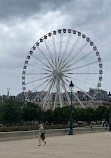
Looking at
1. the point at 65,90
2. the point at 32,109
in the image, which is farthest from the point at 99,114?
the point at 65,90

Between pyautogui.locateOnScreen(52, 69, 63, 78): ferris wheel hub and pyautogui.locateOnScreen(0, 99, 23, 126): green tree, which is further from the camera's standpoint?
pyautogui.locateOnScreen(0, 99, 23, 126): green tree

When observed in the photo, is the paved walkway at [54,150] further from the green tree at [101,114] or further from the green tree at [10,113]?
the green tree at [101,114]

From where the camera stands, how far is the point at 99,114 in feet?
310

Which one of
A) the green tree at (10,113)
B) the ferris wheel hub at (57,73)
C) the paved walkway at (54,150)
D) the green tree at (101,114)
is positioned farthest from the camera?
the green tree at (101,114)

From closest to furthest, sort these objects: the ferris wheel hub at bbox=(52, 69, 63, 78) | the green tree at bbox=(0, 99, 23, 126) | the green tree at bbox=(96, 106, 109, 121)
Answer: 1. the ferris wheel hub at bbox=(52, 69, 63, 78)
2. the green tree at bbox=(0, 99, 23, 126)
3. the green tree at bbox=(96, 106, 109, 121)

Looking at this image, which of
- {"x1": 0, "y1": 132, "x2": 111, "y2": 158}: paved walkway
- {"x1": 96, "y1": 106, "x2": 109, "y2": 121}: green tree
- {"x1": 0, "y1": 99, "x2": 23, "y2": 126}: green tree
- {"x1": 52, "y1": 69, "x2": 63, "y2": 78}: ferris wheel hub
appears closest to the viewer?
{"x1": 0, "y1": 132, "x2": 111, "y2": 158}: paved walkway

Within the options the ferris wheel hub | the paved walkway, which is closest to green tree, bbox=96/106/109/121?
the ferris wheel hub

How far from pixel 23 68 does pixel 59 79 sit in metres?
9.34

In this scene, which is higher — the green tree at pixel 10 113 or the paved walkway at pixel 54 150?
the green tree at pixel 10 113

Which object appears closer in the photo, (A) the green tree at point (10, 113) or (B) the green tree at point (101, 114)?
(A) the green tree at point (10, 113)

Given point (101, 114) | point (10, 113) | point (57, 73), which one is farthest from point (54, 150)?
point (101, 114)

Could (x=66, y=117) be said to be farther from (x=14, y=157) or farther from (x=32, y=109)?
(x=14, y=157)

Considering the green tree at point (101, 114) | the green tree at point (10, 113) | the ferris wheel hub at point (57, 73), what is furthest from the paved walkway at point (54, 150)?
the green tree at point (101, 114)

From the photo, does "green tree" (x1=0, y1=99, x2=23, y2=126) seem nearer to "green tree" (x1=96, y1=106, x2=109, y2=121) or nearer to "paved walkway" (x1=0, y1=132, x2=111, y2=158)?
"green tree" (x1=96, y1=106, x2=109, y2=121)
